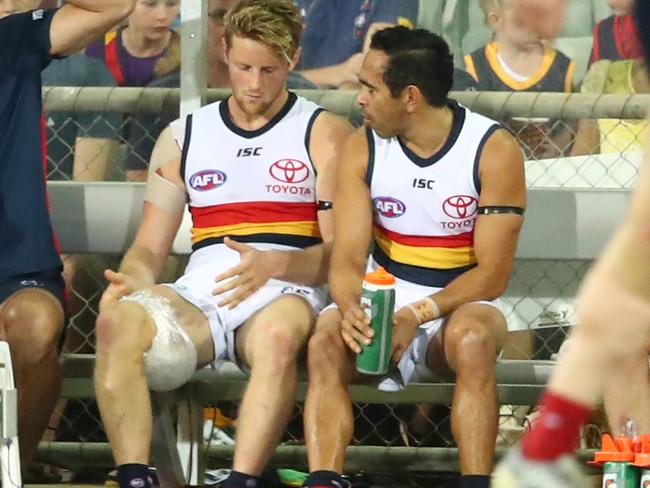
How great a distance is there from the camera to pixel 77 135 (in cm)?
599

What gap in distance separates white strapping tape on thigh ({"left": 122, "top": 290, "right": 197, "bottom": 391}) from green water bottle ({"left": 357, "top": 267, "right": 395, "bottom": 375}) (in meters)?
0.56

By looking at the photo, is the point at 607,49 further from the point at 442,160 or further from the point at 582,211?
the point at 442,160

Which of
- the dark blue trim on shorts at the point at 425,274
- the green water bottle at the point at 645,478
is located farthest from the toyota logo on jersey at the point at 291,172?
the green water bottle at the point at 645,478

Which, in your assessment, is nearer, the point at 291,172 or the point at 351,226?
the point at 351,226

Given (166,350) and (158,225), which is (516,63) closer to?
(158,225)

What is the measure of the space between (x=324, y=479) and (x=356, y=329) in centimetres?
48

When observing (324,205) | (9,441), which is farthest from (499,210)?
(9,441)

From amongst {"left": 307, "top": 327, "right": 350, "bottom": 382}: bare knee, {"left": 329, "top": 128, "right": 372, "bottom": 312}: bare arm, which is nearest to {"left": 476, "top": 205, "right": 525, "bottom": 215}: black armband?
{"left": 329, "top": 128, "right": 372, "bottom": 312}: bare arm

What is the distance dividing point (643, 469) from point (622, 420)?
1.22 ft

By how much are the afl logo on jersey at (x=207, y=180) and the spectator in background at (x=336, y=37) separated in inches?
55.4

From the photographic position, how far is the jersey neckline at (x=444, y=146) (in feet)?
15.6

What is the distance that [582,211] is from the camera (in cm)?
516

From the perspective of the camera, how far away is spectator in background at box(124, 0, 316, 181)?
586cm

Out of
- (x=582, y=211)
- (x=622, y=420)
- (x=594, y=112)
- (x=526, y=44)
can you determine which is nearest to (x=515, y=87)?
(x=526, y=44)
